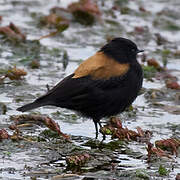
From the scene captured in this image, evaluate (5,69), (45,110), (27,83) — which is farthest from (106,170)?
(5,69)

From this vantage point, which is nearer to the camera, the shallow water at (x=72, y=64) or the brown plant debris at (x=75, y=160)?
the brown plant debris at (x=75, y=160)

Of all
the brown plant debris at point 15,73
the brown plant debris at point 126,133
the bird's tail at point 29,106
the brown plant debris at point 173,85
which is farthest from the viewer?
the brown plant debris at point 173,85

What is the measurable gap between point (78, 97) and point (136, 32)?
5.34m

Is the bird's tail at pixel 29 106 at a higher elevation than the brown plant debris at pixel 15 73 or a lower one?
higher

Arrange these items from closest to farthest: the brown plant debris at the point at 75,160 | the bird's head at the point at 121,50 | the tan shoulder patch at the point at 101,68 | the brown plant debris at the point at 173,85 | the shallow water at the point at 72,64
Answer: the brown plant debris at the point at 75,160 < the shallow water at the point at 72,64 < the tan shoulder patch at the point at 101,68 < the bird's head at the point at 121,50 < the brown plant debris at the point at 173,85

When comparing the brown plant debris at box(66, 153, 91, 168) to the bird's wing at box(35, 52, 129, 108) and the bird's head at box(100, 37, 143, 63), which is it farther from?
the bird's head at box(100, 37, 143, 63)

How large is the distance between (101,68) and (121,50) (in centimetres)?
50

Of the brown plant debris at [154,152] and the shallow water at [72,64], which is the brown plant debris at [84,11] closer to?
the shallow water at [72,64]

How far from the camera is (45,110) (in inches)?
311

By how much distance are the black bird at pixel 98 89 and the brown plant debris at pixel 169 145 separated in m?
0.77

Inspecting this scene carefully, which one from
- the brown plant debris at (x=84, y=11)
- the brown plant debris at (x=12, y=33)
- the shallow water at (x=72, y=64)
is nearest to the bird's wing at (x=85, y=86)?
the shallow water at (x=72, y=64)

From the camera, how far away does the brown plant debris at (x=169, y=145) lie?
6430 millimetres

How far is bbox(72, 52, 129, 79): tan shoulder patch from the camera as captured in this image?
22.7 ft

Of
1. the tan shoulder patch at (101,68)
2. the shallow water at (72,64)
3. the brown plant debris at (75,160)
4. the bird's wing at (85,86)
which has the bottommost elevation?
the shallow water at (72,64)
